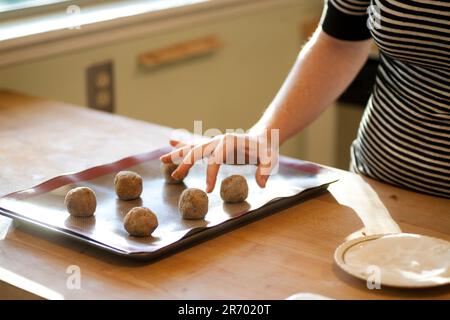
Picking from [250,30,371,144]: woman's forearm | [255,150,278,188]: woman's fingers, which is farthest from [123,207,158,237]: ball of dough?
[250,30,371,144]: woman's forearm

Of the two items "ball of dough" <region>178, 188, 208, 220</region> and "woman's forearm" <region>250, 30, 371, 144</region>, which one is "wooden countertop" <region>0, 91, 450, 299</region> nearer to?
"ball of dough" <region>178, 188, 208, 220</region>

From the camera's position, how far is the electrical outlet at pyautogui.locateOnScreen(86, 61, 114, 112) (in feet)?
6.76

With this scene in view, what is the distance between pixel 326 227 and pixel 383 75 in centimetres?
37

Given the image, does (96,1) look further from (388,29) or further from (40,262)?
(40,262)

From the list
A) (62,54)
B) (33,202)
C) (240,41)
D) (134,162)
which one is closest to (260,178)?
(134,162)

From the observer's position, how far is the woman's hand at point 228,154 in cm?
119

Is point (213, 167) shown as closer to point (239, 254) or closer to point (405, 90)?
point (239, 254)

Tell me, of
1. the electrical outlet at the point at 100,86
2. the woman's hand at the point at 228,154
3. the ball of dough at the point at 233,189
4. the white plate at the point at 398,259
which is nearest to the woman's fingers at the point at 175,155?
the woman's hand at the point at 228,154

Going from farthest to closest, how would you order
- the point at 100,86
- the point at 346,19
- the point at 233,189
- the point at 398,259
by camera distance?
the point at 100,86
the point at 346,19
the point at 233,189
the point at 398,259

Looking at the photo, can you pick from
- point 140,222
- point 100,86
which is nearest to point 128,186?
point 140,222

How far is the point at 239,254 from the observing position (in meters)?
1.02

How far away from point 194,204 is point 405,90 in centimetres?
44

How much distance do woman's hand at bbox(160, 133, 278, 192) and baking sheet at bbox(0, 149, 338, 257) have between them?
2 centimetres

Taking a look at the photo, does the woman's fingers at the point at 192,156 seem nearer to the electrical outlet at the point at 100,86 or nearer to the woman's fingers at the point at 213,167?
the woman's fingers at the point at 213,167
